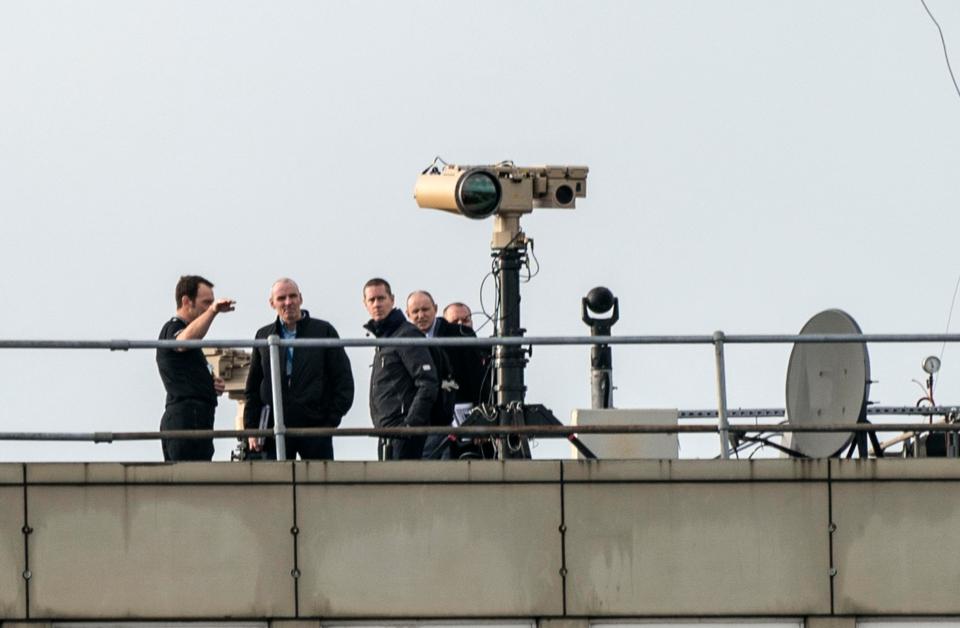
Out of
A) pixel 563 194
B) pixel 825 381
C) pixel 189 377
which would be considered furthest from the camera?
pixel 563 194

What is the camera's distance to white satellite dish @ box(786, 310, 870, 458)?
1734cm

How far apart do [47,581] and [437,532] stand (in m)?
2.48

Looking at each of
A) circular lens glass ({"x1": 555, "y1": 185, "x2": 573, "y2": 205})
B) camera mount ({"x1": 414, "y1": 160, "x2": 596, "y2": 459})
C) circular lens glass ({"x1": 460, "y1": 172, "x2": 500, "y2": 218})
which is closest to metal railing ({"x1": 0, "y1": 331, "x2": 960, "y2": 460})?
camera mount ({"x1": 414, "y1": 160, "x2": 596, "y2": 459})

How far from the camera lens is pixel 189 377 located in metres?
16.8

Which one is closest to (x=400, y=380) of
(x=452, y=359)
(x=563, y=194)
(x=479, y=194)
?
(x=452, y=359)

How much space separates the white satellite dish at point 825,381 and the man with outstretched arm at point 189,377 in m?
3.92

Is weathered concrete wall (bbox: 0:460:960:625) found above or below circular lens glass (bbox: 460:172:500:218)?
below

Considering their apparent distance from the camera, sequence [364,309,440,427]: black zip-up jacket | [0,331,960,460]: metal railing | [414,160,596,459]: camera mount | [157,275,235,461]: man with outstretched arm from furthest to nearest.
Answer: [414,160,596,459]: camera mount → [364,309,440,427]: black zip-up jacket → [157,275,235,461]: man with outstretched arm → [0,331,960,460]: metal railing

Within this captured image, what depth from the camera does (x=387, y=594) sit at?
16.4m

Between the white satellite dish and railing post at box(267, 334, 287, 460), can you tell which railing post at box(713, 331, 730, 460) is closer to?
the white satellite dish

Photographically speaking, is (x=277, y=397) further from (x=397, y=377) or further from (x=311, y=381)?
(x=397, y=377)

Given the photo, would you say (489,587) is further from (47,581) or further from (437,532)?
(47,581)

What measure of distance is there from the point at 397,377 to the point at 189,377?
4.64 ft

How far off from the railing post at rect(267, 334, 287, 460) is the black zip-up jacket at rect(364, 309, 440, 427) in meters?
0.97
